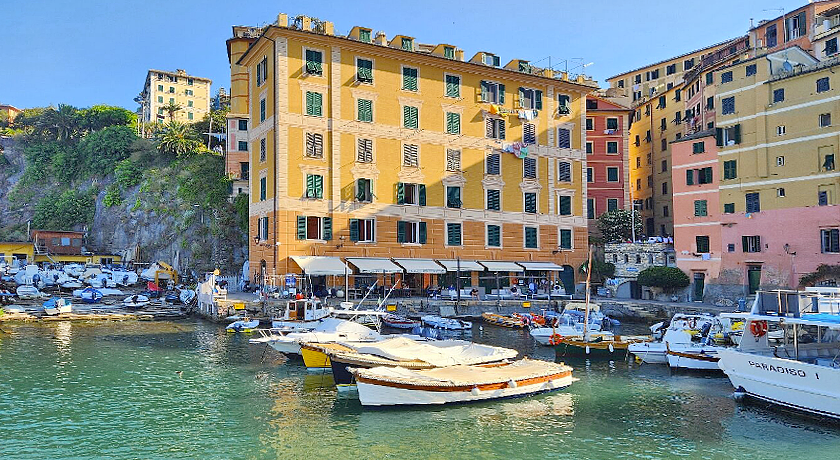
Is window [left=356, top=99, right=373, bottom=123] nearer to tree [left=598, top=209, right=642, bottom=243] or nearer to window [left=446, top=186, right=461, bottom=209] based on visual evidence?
window [left=446, top=186, right=461, bottom=209]

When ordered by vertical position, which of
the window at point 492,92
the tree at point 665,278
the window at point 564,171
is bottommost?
the tree at point 665,278

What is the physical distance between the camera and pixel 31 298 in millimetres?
57938

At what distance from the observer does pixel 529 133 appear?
204 ft

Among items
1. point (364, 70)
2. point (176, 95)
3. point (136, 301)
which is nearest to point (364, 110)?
point (364, 70)

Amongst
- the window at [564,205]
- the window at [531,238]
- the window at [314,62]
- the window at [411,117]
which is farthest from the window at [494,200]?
the window at [314,62]

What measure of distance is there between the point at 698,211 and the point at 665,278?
6369 millimetres

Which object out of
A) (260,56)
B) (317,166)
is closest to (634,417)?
(317,166)

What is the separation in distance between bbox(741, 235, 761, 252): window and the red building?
806 inches

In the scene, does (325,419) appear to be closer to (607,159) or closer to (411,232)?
(411,232)

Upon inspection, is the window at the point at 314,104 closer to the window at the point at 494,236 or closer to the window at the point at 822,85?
the window at the point at 494,236

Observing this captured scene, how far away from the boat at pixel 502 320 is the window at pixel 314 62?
2338 centimetres

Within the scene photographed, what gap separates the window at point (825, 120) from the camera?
4816cm

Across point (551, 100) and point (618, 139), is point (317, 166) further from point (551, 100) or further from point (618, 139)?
point (618, 139)

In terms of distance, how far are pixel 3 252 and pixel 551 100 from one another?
66247mm
